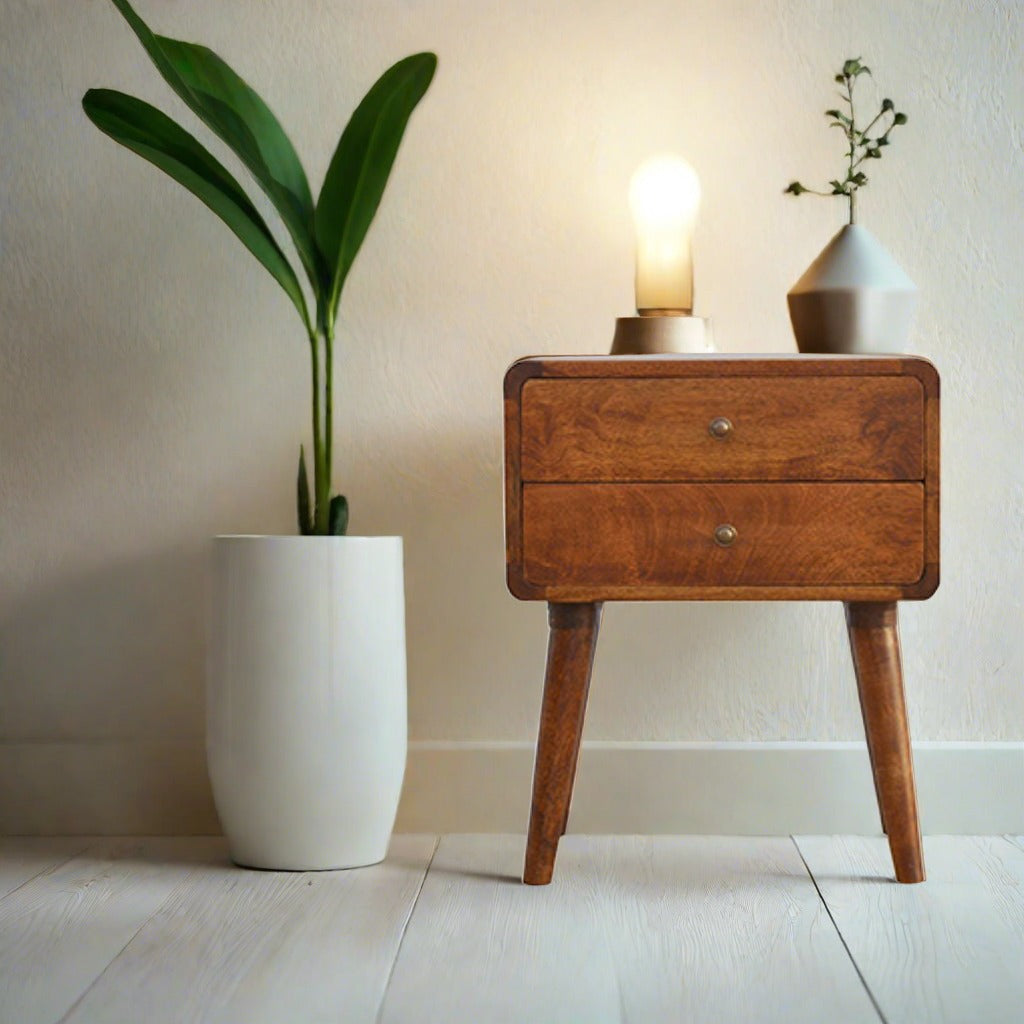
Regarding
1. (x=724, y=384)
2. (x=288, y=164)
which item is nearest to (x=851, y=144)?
(x=724, y=384)

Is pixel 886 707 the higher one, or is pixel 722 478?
pixel 722 478

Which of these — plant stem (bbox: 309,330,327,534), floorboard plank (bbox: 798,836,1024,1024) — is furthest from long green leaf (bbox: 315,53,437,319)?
floorboard plank (bbox: 798,836,1024,1024)

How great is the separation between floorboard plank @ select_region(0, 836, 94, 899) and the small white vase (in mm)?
1010

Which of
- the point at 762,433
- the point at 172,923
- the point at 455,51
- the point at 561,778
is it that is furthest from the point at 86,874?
the point at 455,51

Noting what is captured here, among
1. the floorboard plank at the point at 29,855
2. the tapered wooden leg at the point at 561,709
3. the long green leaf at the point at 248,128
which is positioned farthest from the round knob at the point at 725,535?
the floorboard plank at the point at 29,855

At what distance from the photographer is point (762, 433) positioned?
47.9 inches

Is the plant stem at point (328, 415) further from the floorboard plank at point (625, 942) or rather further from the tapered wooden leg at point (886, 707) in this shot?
the tapered wooden leg at point (886, 707)

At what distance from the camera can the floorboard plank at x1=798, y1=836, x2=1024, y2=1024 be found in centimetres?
95

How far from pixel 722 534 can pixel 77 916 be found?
0.72m

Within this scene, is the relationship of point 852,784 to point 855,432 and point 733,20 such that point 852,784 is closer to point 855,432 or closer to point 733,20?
point 855,432

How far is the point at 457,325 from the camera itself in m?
1.56

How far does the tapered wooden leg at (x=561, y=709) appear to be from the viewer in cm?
127

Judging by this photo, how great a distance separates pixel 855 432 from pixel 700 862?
0.51 metres

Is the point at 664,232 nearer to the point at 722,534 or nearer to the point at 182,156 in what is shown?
the point at 722,534
